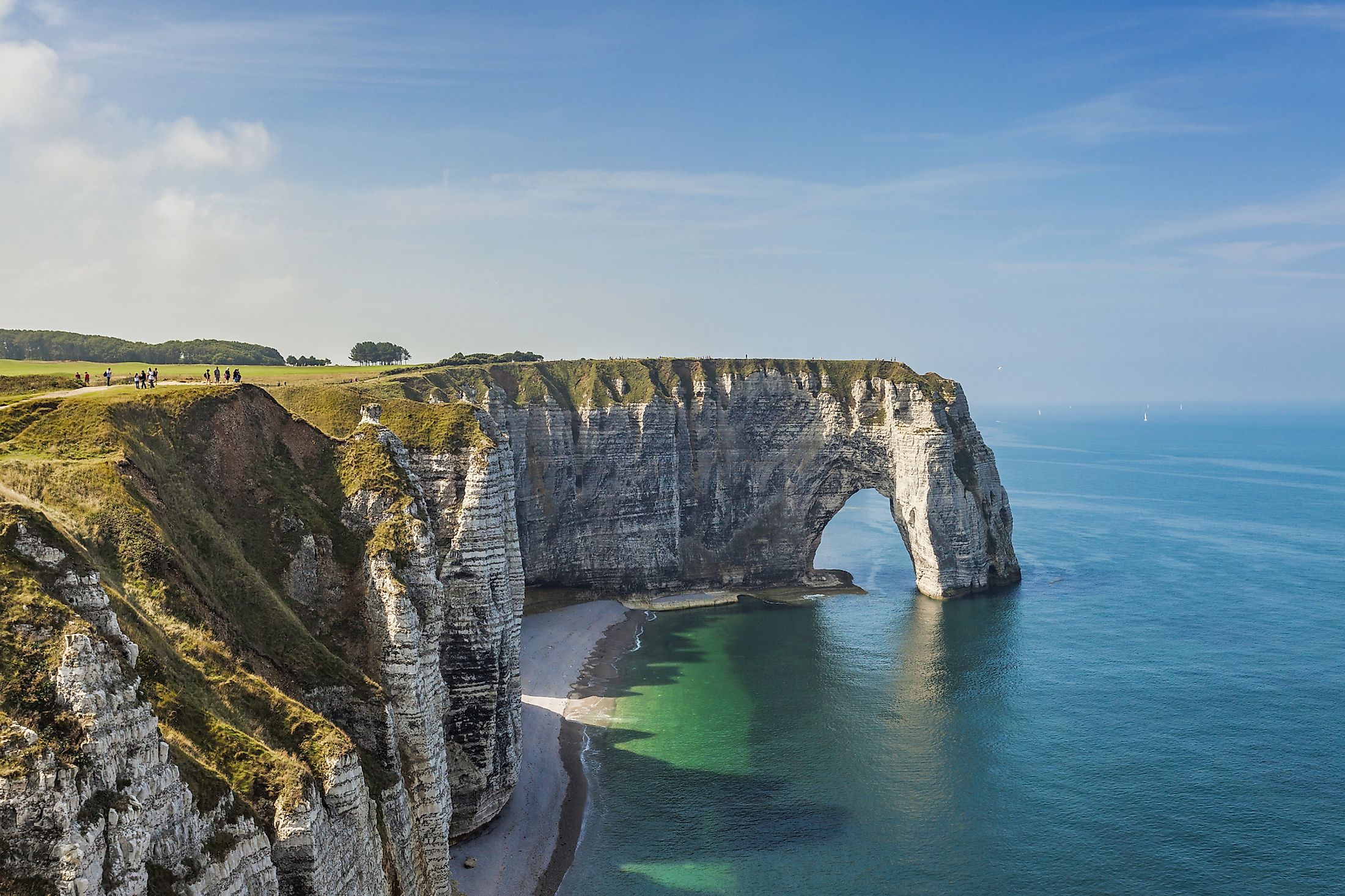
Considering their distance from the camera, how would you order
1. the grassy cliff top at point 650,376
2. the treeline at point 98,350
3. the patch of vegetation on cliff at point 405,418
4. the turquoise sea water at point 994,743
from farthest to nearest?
the grassy cliff top at point 650,376
the treeline at point 98,350
the patch of vegetation on cliff at point 405,418
the turquoise sea water at point 994,743

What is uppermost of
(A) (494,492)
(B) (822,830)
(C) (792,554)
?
(A) (494,492)

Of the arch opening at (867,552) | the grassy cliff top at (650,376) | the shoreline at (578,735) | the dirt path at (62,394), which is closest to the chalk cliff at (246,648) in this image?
the dirt path at (62,394)

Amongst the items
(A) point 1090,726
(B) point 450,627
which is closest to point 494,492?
(B) point 450,627

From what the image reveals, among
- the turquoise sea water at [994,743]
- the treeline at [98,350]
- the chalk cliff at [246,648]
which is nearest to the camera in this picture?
the chalk cliff at [246,648]

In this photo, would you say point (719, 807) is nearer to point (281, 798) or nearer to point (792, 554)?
point (281, 798)

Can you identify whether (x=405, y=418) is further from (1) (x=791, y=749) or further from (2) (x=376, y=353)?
(2) (x=376, y=353)

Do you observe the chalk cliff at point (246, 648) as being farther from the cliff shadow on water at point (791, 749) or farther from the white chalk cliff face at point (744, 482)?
the white chalk cliff face at point (744, 482)
